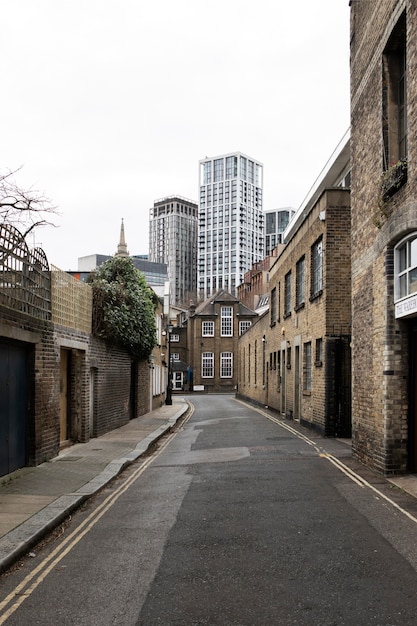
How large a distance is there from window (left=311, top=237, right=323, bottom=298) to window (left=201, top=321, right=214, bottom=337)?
53.9 metres

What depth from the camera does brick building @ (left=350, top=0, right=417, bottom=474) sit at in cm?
1039

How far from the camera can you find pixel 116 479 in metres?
11.2

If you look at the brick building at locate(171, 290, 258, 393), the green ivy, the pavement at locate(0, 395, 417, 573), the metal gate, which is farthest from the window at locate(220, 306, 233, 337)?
the metal gate

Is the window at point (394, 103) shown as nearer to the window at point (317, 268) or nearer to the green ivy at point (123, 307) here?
the window at point (317, 268)

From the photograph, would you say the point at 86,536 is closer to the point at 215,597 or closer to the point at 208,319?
the point at 215,597

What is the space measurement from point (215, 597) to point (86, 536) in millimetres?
2611

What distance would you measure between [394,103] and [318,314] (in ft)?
29.1

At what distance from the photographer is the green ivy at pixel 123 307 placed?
61.3 feet

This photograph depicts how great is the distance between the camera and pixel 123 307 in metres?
19.7

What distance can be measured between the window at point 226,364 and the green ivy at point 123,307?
5031cm

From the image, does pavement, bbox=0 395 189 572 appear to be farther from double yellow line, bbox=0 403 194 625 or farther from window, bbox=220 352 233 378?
window, bbox=220 352 233 378

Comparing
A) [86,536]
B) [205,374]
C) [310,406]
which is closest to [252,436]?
[310,406]

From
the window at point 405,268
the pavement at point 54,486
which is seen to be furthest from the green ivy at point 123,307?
the window at point 405,268

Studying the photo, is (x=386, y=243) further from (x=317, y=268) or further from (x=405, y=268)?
(x=317, y=268)
